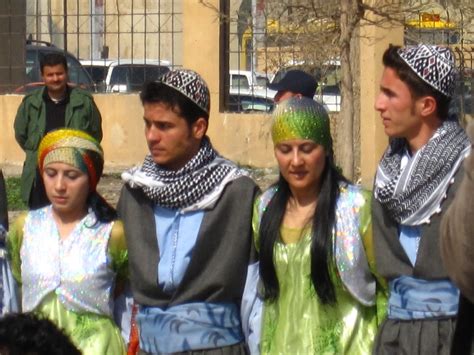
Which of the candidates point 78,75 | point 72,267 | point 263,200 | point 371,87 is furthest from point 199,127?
point 78,75

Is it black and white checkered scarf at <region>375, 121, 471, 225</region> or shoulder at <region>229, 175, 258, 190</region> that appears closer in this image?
black and white checkered scarf at <region>375, 121, 471, 225</region>

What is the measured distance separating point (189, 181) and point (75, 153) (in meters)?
0.51

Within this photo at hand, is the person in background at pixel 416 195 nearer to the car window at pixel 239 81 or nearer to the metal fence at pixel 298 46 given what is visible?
the metal fence at pixel 298 46

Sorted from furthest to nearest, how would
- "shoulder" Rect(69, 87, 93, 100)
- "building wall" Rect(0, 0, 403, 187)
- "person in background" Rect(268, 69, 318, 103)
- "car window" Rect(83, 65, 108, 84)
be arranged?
"car window" Rect(83, 65, 108, 84)
"building wall" Rect(0, 0, 403, 187)
"shoulder" Rect(69, 87, 93, 100)
"person in background" Rect(268, 69, 318, 103)

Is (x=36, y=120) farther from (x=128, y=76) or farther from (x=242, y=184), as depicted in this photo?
(x=128, y=76)

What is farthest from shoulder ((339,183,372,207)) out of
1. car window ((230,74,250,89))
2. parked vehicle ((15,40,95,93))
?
parked vehicle ((15,40,95,93))

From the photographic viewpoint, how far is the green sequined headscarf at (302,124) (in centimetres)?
449

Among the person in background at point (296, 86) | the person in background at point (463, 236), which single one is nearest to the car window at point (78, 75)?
the person in background at point (296, 86)

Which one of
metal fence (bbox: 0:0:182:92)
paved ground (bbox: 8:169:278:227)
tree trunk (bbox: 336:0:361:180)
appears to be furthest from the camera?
metal fence (bbox: 0:0:182:92)

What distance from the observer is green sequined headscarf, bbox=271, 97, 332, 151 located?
4.49m

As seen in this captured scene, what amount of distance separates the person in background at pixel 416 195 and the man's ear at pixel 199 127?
698mm

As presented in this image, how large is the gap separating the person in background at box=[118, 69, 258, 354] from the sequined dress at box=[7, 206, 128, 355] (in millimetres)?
149

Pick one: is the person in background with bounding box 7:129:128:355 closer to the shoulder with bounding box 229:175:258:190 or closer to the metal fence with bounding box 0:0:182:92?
the shoulder with bounding box 229:175:258:190

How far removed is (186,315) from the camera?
449 centimetres
